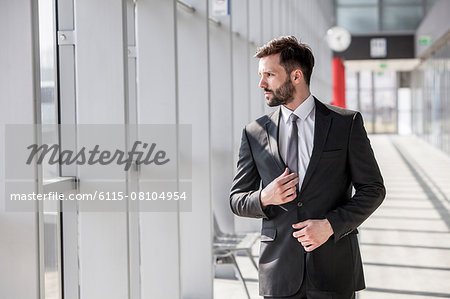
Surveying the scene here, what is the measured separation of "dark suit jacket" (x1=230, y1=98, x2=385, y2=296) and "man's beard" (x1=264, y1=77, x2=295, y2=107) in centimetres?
11

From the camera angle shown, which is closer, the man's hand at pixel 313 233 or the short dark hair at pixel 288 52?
the man's hand at pixel 313 233

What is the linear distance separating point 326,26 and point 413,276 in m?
15.2

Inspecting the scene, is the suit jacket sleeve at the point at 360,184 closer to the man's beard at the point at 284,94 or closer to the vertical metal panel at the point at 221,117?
the man's beard at the point at 284,94

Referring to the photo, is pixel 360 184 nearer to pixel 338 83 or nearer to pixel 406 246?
pixel 406 246

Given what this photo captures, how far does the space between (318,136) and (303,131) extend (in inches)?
3.8

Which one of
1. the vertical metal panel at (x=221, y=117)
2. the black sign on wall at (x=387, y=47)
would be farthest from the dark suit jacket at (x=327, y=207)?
the black sign on wall at (x=387, y=47)

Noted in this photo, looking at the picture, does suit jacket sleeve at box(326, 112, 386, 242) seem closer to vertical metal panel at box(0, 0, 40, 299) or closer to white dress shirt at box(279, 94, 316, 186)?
white dress shirt at box(279, 94, 316, 186)

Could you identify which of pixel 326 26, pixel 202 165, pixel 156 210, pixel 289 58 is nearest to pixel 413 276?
pixel 202 165

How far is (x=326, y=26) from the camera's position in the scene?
65.8ft

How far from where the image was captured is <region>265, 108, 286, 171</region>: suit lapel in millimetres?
2207

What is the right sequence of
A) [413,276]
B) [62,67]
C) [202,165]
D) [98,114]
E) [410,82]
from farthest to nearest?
[410,82] → [413,276] → [202,165] → [62,67] → [98,114]

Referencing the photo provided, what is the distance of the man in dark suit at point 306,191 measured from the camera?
6.94ft

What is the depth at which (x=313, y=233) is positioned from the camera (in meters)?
2.06

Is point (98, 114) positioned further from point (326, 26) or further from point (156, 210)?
point (326, 26)
